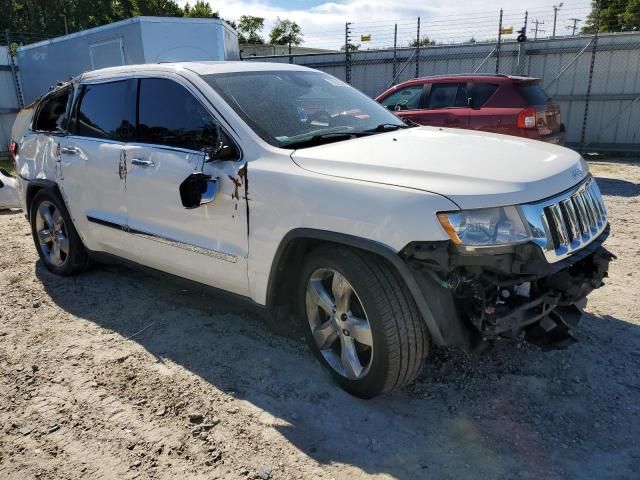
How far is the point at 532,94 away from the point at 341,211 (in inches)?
270

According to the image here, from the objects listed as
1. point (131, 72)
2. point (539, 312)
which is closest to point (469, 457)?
point (539, 312)

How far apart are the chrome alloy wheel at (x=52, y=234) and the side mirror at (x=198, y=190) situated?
2114 mm

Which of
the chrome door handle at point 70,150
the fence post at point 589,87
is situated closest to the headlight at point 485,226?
the chrome door handle at point 70,150

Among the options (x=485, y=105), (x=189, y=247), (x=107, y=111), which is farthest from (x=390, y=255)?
(x=485, y=105)

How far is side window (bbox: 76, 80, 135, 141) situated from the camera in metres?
4.00

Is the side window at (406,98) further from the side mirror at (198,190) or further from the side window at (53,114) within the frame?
the side mirror at (198,190)

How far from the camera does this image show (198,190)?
323 centimetres

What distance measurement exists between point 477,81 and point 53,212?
6674mm

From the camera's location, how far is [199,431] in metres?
2.79

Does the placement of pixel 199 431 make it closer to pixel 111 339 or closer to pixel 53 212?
pixel 111 339

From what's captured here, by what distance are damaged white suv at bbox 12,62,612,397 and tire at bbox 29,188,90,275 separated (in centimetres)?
52

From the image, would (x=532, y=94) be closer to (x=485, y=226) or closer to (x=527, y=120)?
(x=527, y=120)

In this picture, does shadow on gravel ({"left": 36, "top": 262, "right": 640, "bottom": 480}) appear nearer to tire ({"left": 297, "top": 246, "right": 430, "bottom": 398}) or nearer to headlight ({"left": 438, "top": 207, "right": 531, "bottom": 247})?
tire ({"left": 297, "top": 246, "right": 430, "bottom": 398})

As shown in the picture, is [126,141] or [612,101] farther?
[612,101]
